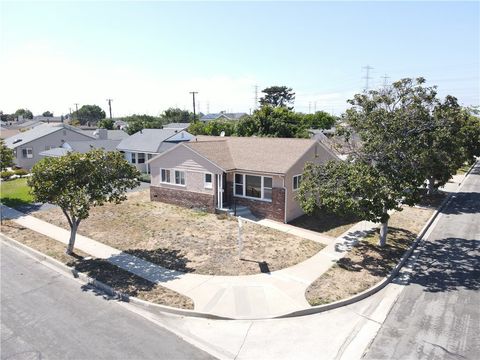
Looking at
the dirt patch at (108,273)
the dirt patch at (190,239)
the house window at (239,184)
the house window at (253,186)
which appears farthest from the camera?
the house window at (239,184)

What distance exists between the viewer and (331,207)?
15258 millimetres

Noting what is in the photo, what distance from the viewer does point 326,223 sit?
21.0 metres

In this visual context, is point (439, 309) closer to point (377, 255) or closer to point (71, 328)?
point (377, 255)

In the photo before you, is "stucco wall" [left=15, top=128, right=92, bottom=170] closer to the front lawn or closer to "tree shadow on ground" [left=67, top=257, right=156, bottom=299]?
the front lawn

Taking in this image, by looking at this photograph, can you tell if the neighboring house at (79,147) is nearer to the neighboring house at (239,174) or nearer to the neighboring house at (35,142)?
the neighboring house at (35,142)

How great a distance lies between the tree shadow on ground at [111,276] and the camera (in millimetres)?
12867

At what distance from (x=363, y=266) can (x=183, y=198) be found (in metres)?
13.3

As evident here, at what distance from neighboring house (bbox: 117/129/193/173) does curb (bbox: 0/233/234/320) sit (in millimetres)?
18154

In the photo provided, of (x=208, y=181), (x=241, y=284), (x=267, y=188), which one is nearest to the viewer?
(x=241, y=284)

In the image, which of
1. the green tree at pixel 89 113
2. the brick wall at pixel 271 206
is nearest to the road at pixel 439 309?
the brick wall at pixel 271 206

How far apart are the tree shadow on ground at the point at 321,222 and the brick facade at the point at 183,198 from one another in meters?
5.43

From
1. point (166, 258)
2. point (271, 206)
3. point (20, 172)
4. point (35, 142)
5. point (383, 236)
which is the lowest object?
point (166, 258)

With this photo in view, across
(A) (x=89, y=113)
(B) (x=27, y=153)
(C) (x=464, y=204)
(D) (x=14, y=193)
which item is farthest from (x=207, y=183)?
(A) (x=89, y=113)

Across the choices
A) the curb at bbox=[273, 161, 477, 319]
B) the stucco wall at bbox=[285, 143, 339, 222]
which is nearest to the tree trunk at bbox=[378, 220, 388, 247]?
the curb at bbox=[273, 161, 477, 319]
